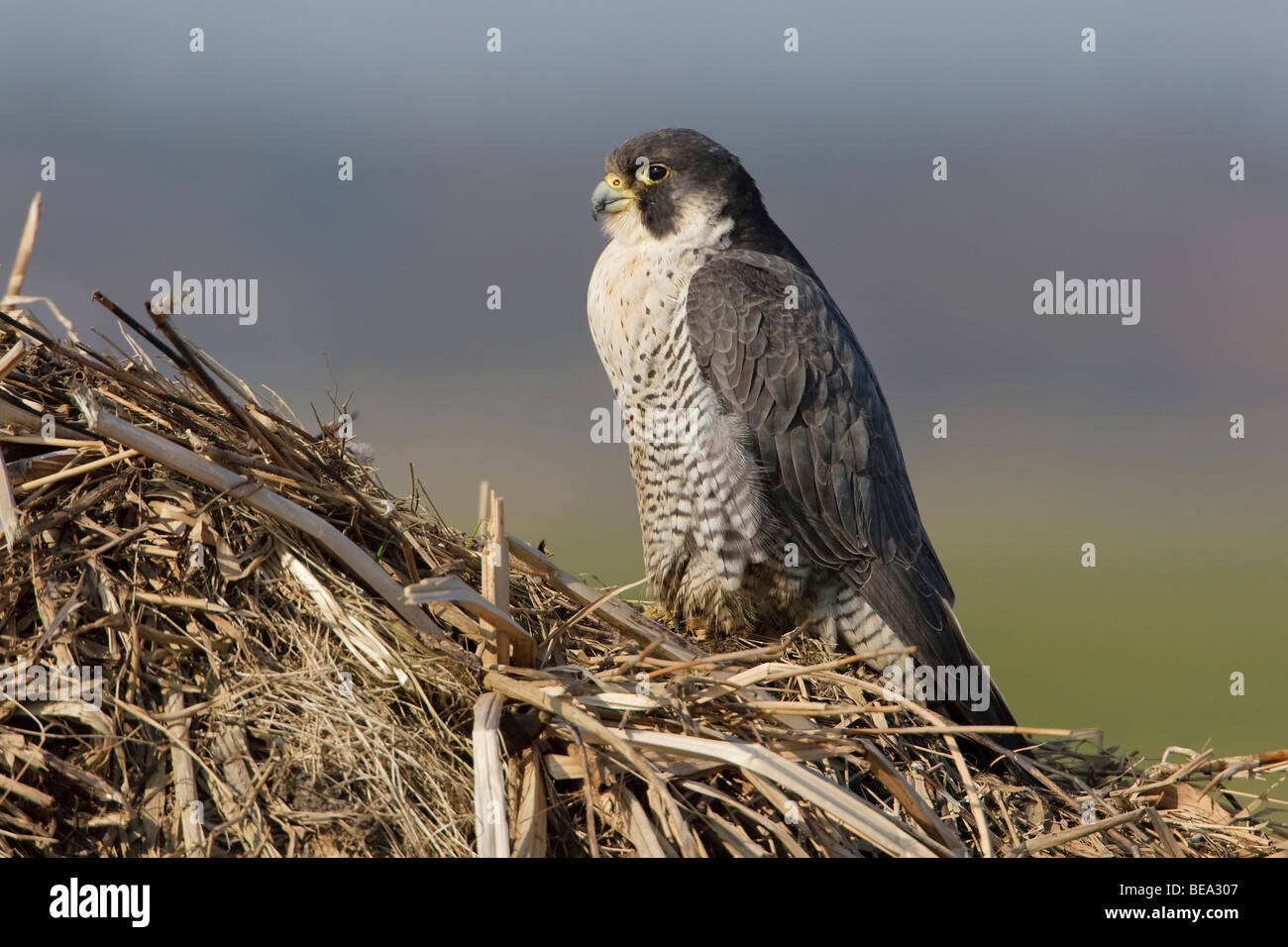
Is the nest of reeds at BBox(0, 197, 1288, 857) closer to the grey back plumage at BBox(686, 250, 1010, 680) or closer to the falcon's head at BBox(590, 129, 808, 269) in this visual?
the grey back plumage at BBox(686, 250, 1010, 680)

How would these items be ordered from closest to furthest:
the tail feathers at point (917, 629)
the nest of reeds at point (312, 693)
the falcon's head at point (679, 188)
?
1. the nest of reeds at point (312, 693)
2. the tail feathers at point (917, 629)
3. the falcon's head at point (679, 188)

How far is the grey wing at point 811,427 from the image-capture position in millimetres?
4121

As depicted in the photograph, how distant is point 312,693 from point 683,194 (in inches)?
106

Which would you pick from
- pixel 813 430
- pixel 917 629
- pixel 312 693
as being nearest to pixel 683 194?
pixel 813 430

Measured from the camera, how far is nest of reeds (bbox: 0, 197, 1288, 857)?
2408 millimetres

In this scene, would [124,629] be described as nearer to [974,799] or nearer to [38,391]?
[38,391]

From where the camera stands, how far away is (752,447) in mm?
4164

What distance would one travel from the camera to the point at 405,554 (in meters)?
3.09

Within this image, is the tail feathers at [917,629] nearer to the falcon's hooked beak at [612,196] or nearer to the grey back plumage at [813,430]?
the grey back plumage at [813,430]

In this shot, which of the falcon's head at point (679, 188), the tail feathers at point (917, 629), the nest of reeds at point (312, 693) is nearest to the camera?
the nest of reeds at point (312, 693)

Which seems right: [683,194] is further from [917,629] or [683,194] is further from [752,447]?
[917,629]

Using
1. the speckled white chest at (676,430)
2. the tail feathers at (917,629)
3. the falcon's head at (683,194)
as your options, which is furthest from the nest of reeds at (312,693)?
the falcon's head at (683,194)

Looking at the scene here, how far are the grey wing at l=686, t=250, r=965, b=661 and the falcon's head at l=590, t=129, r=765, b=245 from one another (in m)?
0.24

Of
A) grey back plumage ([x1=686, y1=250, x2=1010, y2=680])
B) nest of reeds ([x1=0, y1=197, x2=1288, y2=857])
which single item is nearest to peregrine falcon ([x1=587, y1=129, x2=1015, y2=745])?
grey back plumage ([x1=686, y1=250, x2=1010, y2=680])
